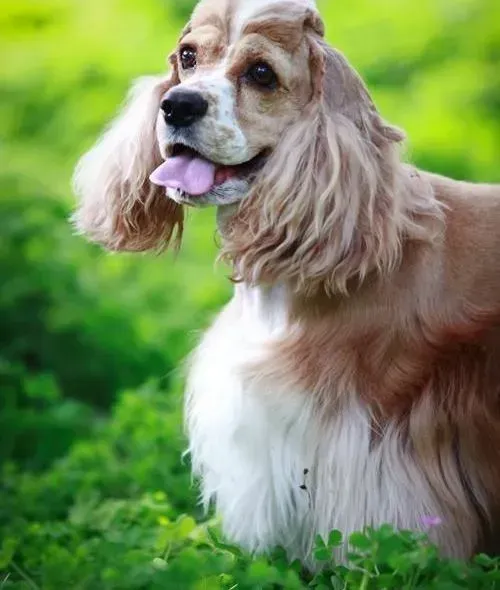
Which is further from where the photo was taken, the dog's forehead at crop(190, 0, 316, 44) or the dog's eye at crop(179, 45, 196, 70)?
the dog's eye at crop(179, 45, 196, 70)

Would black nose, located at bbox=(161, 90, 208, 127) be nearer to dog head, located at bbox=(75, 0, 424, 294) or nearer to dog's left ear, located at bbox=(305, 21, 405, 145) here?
dog head, located at bbox=(75, 0, 424, 294)

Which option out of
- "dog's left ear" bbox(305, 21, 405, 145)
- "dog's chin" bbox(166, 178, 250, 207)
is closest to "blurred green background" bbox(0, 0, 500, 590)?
"dog's chin" bbox(166, 178, 250, 207)

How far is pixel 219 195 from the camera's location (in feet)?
13.5

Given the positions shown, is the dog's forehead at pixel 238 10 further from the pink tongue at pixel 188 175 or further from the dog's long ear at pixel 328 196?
the pink tongue at pixel 188 175

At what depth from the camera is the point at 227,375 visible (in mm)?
4379

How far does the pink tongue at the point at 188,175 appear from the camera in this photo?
409cm

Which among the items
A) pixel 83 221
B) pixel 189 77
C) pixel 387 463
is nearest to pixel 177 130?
pixel 189 77

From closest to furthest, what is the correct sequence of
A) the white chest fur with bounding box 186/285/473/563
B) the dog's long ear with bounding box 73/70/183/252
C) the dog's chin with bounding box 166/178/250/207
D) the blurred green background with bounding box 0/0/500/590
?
the dog's chin with bounding box 166/178/250/207
the white chest fur with bounding box 186/285/473/563
the dog's long ear with bounding box 73/70/183/252
the blurred green background with bounding box 0/0/500/590

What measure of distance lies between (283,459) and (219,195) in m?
0.78

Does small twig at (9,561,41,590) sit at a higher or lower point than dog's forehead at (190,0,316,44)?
lower

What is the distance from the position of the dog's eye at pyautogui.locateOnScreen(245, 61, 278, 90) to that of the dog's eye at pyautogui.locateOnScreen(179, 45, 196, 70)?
23 cm

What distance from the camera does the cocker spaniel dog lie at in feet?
13.3

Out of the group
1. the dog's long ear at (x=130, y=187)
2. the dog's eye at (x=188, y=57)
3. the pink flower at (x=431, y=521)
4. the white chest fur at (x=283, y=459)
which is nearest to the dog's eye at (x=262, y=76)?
the dog's eye at (x=188, y=57)

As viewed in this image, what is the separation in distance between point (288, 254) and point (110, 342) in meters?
2.89
